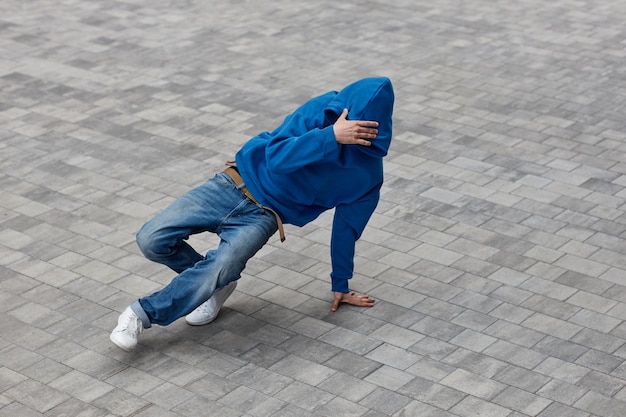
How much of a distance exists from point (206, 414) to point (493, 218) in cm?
287

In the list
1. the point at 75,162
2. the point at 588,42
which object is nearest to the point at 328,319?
the point at 75,162

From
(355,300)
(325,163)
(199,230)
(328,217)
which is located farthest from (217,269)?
(328,217)

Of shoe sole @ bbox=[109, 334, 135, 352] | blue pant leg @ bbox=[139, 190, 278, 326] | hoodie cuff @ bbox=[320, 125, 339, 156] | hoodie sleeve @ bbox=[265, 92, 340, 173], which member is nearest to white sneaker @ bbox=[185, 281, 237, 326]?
blue pant leg @ bbox=[139, 190, 278, 326]

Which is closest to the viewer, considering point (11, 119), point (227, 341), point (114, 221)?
point (227, 341)

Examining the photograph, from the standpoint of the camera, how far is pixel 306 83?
32.8 ft

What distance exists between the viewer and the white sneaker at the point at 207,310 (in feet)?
19.5

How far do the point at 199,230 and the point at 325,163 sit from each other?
744mm

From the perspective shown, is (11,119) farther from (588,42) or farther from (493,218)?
(588,42)

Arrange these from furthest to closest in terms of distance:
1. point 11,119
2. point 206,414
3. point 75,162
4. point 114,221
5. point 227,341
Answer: point 11,119
point 75,162
point 114,221
point 227,341
point 206,414

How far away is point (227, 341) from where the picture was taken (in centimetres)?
581

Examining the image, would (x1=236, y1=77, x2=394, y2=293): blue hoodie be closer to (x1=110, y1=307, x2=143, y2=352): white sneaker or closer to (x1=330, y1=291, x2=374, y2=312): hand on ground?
(x1=330, y1=291, x2=374, y2=312): hand on ground

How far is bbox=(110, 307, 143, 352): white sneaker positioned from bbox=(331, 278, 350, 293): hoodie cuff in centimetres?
112

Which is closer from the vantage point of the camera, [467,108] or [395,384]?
[395,384]

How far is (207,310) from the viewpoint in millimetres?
5973
